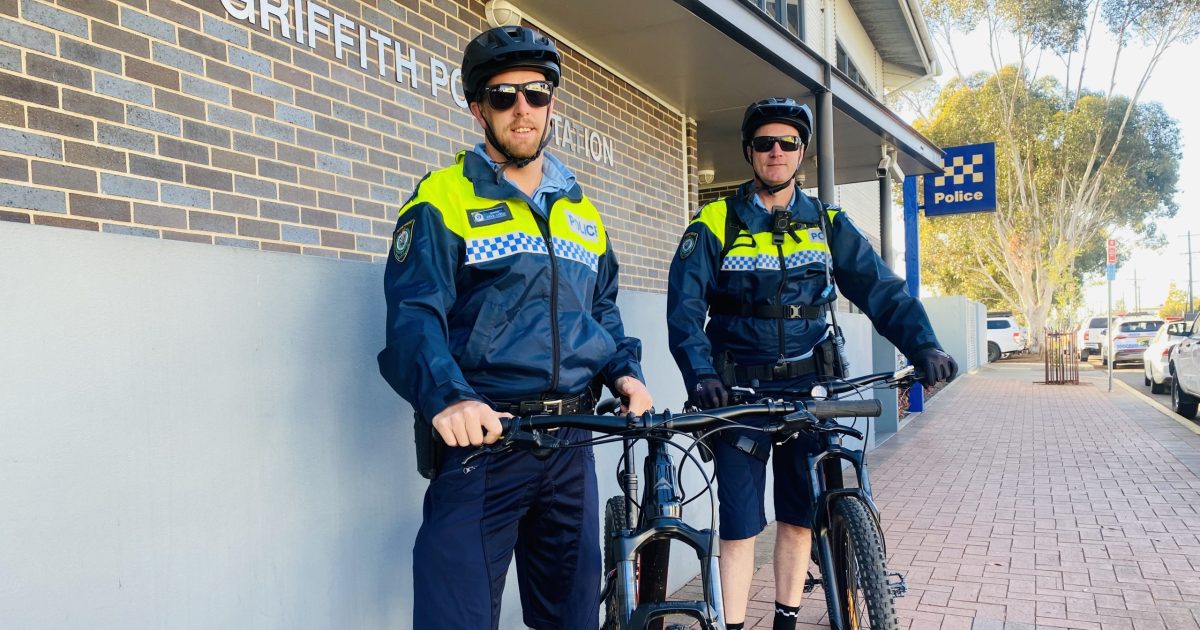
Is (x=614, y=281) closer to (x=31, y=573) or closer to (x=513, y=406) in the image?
(x=513, y=406)

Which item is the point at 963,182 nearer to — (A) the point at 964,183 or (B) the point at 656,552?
(A) the point at 964,183

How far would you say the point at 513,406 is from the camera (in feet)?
6.40

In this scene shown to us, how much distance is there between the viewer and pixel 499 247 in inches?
76.4

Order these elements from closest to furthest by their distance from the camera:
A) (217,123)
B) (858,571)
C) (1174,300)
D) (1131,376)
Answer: (858,571) < (217,123) < (1131,376) < (1174,300)

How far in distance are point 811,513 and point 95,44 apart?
3022 mm

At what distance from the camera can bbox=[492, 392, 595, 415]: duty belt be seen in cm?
195

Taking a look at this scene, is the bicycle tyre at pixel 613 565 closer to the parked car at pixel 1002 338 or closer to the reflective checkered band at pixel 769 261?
the reflective checkered band at pixel 769 261

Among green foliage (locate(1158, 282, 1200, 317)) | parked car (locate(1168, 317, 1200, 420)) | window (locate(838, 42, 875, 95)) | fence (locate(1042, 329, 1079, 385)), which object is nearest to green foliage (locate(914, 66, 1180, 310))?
fence (locate(1042, 329, 1079, 385))

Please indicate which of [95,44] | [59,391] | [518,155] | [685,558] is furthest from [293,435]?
[685,558]

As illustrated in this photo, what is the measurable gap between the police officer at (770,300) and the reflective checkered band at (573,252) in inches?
31.0

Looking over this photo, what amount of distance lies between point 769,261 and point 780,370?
400 mm

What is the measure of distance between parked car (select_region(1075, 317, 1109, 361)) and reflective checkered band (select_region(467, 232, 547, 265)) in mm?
32587

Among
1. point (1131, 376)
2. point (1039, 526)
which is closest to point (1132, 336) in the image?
point (1131, 376)

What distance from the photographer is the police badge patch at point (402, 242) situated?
186 centimetres
